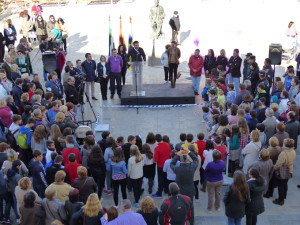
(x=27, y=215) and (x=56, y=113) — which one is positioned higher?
(x=56, y=113)

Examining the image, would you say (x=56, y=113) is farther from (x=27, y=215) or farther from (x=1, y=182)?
(x=27, y=215)

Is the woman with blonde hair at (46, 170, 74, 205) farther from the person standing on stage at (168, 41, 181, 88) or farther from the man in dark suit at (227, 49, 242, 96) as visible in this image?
the man in dark suit at (227, 49, 242, 96)

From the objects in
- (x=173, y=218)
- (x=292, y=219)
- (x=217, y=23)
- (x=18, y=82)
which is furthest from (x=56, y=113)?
(x=217, y=23)

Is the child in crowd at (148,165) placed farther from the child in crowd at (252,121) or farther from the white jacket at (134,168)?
the child in crowd at (252,121)

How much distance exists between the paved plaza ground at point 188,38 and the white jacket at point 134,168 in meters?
0.86

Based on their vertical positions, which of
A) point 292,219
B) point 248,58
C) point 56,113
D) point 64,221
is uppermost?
point 248,58

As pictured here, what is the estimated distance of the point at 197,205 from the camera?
8.70 meters

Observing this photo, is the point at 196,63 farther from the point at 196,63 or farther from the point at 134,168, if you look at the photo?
the point at 134,168

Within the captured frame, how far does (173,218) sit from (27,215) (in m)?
2.20

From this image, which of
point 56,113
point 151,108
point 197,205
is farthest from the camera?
point 151,108

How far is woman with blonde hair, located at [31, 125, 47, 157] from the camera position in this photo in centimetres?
875

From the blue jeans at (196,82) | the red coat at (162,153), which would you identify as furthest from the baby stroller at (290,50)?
the red coat at (162,153)

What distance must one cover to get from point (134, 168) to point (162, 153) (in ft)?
2.14

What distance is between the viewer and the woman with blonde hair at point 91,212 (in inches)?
250
